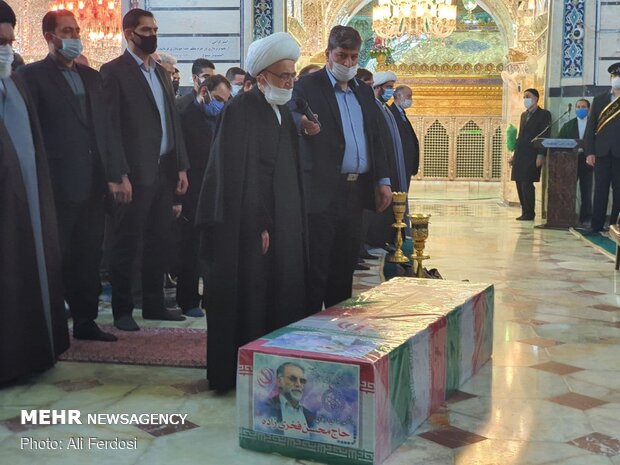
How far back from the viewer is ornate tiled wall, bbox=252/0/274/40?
9.69m

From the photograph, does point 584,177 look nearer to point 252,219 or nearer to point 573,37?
point 573,37

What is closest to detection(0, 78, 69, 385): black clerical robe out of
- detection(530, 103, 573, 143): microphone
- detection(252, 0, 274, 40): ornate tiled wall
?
detection(252, 0, 274, 40): ornate tiled wall

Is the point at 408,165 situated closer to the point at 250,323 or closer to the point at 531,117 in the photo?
the point at 531,117

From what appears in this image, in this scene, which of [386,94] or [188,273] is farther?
[386,94]

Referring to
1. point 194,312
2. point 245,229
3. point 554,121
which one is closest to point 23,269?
point 245,229

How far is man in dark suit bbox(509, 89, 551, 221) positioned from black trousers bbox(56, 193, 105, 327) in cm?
779

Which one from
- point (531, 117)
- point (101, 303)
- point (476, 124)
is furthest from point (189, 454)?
point (476, 124)

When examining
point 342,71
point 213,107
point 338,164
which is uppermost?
point 342,71

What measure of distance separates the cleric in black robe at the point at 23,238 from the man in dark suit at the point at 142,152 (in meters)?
0.63

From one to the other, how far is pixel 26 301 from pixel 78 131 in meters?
0.90

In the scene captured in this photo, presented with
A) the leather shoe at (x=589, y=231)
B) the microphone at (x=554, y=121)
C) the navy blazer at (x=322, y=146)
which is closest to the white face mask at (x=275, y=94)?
the navy blazer at (x=322, y=146)

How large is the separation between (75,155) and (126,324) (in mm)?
971

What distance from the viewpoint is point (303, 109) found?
3.64 metres

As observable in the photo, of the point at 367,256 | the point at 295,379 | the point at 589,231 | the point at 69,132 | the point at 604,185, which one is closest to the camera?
the point at 295,379
